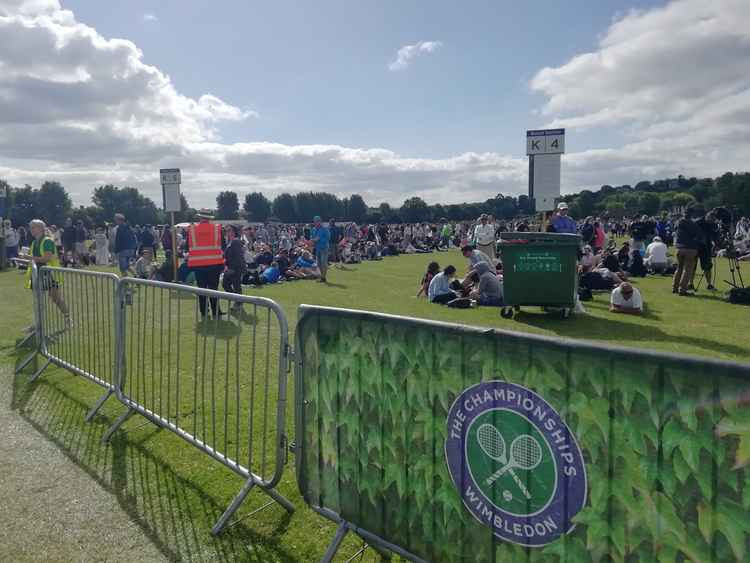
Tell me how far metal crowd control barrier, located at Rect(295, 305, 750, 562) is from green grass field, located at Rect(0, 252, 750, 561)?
517 mm

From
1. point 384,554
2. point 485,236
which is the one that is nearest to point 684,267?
point 485,236

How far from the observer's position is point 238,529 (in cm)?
344

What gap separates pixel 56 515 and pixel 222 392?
2.30m

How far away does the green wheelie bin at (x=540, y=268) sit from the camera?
9.47m

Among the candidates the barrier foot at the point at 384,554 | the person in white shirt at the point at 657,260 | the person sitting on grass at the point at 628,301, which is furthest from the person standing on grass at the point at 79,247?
the barrier foot at the point at 384,554

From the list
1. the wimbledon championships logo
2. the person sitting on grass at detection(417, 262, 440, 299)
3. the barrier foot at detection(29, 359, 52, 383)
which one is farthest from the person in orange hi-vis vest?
the wimbledon championships logo

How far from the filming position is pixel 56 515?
3.63 metres

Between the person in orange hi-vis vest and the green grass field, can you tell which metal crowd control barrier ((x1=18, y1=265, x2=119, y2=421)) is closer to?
the green grass field

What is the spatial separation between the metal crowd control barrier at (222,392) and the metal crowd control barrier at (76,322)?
0.38m

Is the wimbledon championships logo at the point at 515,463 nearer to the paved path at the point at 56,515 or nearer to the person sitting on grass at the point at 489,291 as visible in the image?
the paved path at the point at 56,515

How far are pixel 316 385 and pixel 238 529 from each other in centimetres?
114

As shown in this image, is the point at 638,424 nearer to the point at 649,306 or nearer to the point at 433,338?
the point at 433,338

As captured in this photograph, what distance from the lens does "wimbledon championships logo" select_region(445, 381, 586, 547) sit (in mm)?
2066

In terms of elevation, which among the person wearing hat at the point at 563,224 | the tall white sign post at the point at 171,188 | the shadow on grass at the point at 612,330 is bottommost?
the shadow on grass at the point at 612,330
